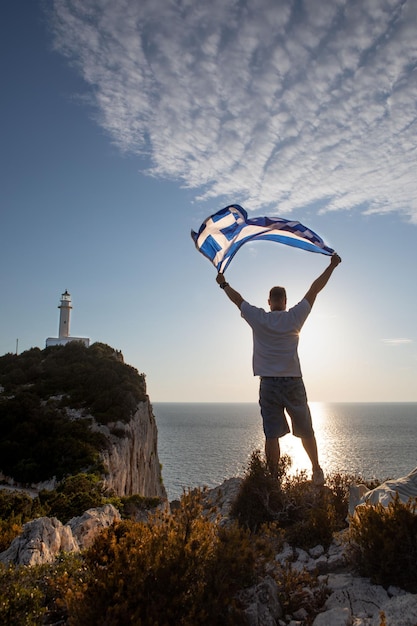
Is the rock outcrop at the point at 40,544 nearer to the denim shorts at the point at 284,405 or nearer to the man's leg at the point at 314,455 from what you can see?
the denim shorts at the point at 284,405

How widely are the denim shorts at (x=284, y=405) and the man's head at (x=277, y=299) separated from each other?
1.08 meters

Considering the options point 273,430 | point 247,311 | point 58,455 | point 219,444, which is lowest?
point 219,444

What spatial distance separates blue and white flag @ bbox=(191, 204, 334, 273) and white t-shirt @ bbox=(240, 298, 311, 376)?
158cm

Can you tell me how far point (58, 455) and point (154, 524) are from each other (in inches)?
571

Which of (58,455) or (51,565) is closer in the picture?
(51,565)

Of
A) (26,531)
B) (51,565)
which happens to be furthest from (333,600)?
(26,531)

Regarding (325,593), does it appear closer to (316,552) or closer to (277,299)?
(316,552)

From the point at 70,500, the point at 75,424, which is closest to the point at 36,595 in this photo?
the point at 70,500

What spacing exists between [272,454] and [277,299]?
2252mm

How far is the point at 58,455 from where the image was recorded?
1644cm

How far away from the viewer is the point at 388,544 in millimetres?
3404

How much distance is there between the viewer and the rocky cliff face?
18.1 meters

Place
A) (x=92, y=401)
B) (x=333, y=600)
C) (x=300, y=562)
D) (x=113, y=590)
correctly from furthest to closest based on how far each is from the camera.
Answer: (x=92, y=401), (x=300, y=562), (x=333, y=600), (x=113, y=590)

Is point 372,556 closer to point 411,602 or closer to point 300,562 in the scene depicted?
point 411,602
